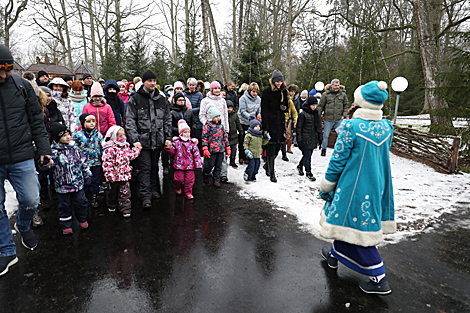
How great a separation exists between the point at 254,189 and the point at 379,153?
3.63 metres

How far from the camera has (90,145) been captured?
511 cm

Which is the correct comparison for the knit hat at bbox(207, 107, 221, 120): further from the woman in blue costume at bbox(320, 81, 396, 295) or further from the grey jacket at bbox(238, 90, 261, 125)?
the woman in blue costume at bbox(320, 81, 396, 295)

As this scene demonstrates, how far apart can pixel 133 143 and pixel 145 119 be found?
492 mm

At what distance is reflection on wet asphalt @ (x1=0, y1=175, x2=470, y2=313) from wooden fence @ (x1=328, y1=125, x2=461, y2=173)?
161 inches

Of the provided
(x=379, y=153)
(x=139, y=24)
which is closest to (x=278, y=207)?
(x=379, y=153)

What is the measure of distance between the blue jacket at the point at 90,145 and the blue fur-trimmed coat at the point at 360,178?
4.09 meters

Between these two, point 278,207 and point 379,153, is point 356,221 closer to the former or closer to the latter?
point 379,153

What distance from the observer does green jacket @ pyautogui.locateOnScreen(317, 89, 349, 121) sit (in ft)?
30.6

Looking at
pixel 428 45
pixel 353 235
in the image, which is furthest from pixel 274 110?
pixel 428 45

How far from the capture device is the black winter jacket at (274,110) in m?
6.62

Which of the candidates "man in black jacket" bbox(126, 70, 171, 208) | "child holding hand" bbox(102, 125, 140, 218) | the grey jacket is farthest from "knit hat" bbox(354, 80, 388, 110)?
the grey jacket

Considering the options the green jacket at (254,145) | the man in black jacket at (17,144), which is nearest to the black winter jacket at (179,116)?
the green jacket at (254,145)

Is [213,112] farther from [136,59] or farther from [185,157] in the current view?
[136,59]

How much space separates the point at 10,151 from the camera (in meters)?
3.16
